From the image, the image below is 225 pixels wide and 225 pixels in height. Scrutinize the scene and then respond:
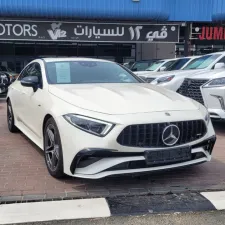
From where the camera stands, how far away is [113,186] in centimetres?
418

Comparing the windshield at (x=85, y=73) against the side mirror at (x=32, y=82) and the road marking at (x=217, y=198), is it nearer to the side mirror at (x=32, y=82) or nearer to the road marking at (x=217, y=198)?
the side mirror at (x=32, y=82)

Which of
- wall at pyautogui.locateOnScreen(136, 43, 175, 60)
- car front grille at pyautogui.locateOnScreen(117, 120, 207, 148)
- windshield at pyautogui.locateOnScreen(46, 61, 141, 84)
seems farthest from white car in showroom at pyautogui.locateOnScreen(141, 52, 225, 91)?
wall at pyautogui.locateOnScreen(136, 43, 175, 60)

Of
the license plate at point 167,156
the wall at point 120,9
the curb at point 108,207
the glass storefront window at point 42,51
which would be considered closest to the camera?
the curb at point 108,207

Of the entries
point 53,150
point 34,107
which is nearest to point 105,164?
point 53,150

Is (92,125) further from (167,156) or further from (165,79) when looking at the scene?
(165,79)

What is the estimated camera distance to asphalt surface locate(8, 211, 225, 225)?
3324 mm

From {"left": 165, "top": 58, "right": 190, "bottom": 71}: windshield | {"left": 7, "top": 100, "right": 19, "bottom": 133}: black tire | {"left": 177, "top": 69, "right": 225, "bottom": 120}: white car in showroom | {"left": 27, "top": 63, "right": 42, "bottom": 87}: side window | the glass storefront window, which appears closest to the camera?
{"left": 27, "top": 63, "right": 42, "bottom": 87}: side window

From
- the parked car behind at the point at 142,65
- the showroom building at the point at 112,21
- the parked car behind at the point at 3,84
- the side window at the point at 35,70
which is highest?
the showroom building at the point at 112,21

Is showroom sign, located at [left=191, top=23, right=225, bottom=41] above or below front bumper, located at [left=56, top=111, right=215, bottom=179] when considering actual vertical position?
above

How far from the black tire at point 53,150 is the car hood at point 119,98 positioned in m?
0.38

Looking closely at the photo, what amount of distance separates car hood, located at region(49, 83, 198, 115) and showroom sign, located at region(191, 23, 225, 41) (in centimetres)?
1723

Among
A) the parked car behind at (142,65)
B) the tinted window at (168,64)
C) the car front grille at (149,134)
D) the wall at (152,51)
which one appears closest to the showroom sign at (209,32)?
the wall at (152,51)

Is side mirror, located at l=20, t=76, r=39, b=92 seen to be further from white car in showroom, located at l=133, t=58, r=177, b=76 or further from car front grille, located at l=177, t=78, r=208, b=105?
white car in showroom, located at l=133, t=58, r=177, b=76

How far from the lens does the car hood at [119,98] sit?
3.96 metres
